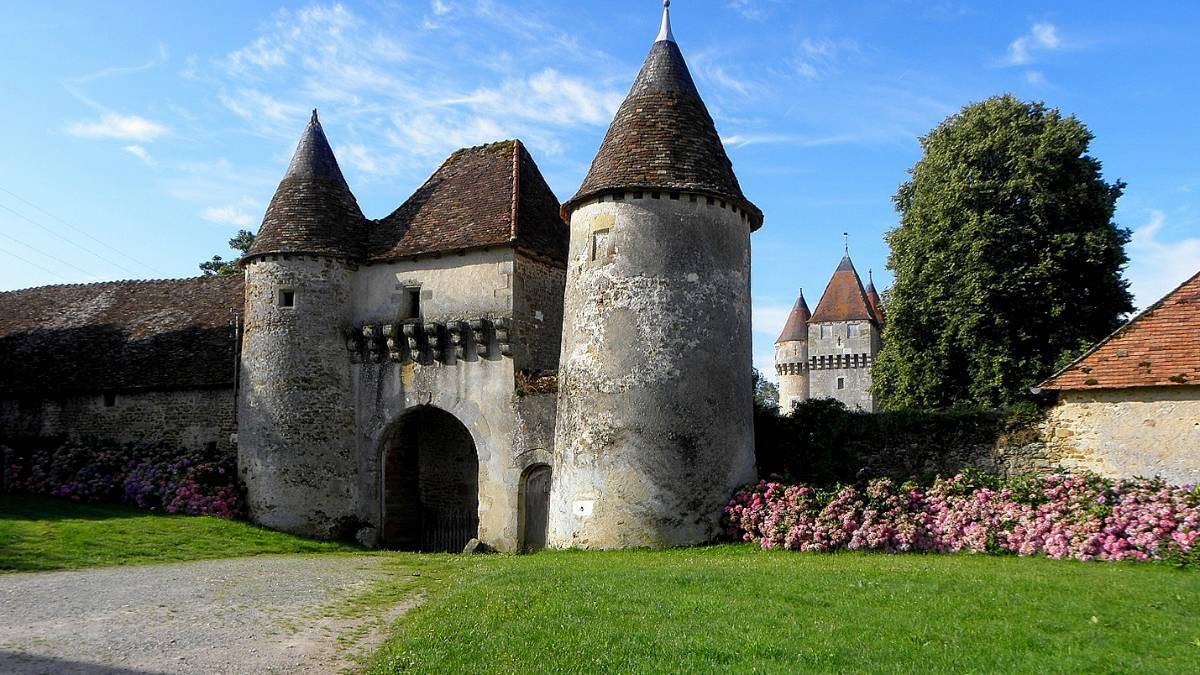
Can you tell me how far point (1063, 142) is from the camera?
24625mm

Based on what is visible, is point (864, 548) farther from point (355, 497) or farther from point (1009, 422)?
point (355, 497)

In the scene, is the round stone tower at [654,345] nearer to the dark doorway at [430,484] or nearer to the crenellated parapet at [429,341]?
the crenellated parapet at [429,341]

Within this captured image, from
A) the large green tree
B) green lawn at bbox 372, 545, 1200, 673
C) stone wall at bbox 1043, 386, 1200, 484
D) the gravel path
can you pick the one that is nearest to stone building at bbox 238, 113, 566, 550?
the gravel path

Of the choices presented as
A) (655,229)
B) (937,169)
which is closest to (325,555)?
(655,229)

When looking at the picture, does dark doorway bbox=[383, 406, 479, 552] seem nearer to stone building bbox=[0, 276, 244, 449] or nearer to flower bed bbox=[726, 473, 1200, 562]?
stone building bbox=[0, 276, 244, 449]

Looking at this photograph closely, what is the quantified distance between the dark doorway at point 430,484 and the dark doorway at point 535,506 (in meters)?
2.49

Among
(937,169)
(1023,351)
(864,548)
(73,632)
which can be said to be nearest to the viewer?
(73,632)

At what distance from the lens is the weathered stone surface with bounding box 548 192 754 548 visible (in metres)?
16.3

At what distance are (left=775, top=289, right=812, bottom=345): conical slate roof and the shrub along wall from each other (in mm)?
38164

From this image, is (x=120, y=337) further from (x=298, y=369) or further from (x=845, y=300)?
(x=845, y=300)

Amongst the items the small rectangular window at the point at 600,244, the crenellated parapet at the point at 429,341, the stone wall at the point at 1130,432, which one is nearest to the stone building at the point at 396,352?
the crenellated parapet at the point at 429,341

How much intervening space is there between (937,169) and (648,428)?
49.7 feet

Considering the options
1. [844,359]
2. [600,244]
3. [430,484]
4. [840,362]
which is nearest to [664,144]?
[600,244]

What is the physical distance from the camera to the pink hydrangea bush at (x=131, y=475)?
2058cm
